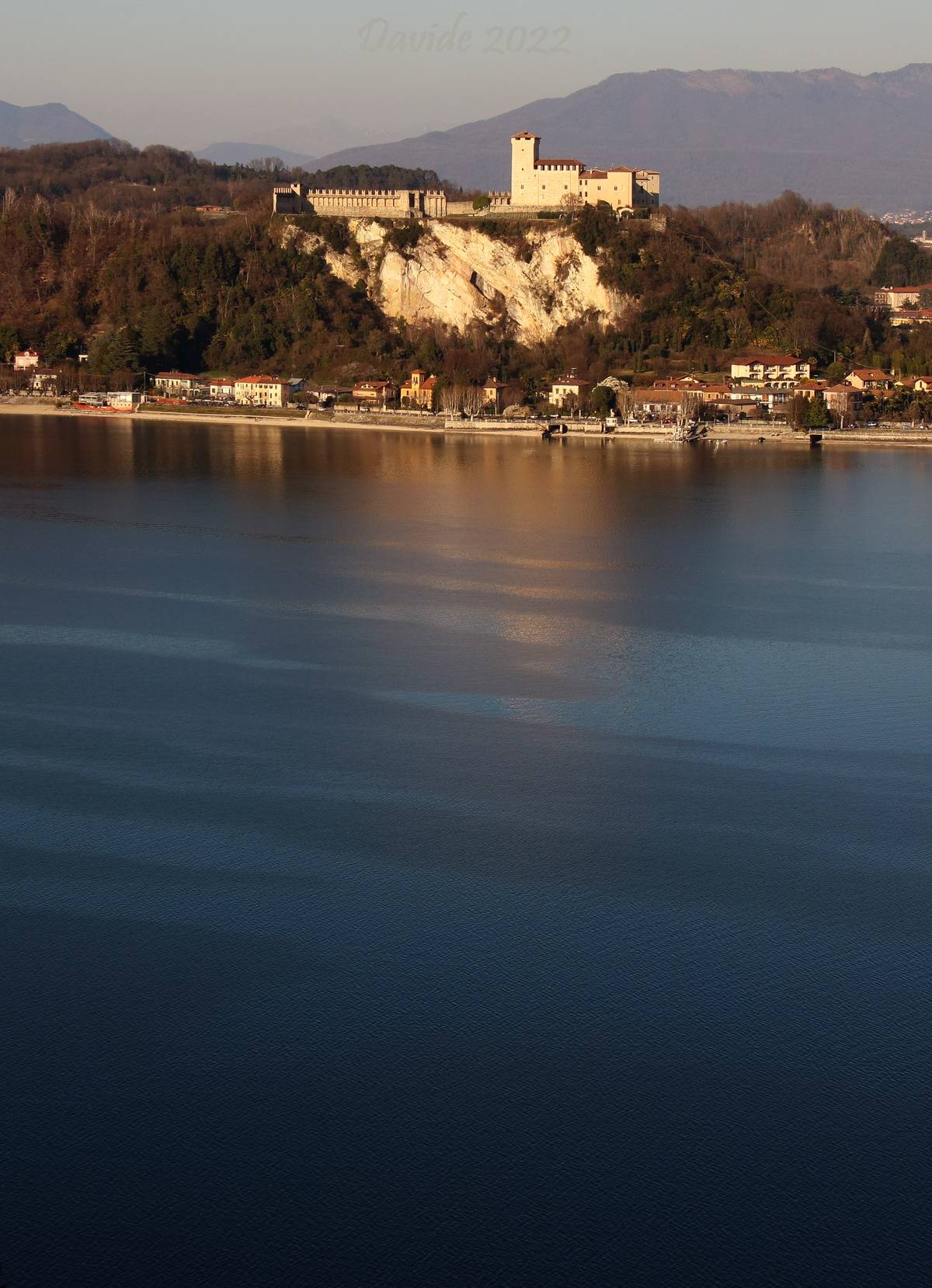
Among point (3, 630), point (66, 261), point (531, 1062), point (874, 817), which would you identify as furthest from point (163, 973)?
point (66, 261)

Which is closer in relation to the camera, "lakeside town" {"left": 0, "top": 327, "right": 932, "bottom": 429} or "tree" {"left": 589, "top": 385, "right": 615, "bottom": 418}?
"lakeside town" {"left": 0, "top": 327, "right": 932, "bottom": 429}

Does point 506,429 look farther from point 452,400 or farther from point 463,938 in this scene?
point 463,938

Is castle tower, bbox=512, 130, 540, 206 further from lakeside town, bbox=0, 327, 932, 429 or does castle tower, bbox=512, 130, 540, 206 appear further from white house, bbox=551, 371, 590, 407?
white house, bbox=551, 371, 590, 407

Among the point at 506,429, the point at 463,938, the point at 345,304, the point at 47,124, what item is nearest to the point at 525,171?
the point at 345,304

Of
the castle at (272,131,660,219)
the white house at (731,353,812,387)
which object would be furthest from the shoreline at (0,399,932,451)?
the castle at (272,131,660,219)

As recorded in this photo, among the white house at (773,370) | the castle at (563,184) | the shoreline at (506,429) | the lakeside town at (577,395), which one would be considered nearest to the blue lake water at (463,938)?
the shoreline at (506,429)

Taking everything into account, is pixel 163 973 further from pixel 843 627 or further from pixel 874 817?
pixel 843 627
